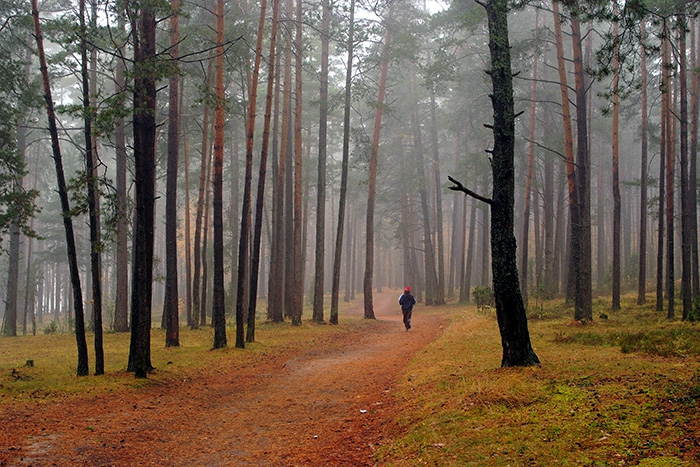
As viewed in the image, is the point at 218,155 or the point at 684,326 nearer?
the point at 684,326

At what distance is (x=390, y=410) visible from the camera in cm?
820

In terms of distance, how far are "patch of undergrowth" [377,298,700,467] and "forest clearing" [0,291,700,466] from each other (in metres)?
0.02

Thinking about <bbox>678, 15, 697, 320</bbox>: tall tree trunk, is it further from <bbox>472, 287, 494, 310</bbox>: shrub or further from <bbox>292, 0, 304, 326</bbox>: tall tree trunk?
<bbox>292, 0, 304, 326</bbox>: tall tree trunk

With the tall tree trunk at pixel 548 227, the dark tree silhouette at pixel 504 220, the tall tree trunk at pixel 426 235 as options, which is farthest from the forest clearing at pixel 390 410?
the tall tree trunk at pixel 426 235

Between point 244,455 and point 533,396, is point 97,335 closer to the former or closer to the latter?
point 244,455

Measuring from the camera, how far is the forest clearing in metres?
5.45

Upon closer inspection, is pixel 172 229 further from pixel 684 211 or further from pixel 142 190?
pixel 684 211

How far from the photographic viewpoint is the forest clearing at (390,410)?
5449mm

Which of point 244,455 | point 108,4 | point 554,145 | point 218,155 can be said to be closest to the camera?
point 244,455

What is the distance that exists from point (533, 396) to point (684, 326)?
29.5ft

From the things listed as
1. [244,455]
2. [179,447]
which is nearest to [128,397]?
[179,447]

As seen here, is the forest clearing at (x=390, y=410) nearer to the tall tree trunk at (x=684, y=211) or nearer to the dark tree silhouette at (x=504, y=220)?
the dark tree silhouette at (x=504, y=220)

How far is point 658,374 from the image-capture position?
7.67 metres

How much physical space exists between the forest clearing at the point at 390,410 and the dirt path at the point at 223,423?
0.03m
